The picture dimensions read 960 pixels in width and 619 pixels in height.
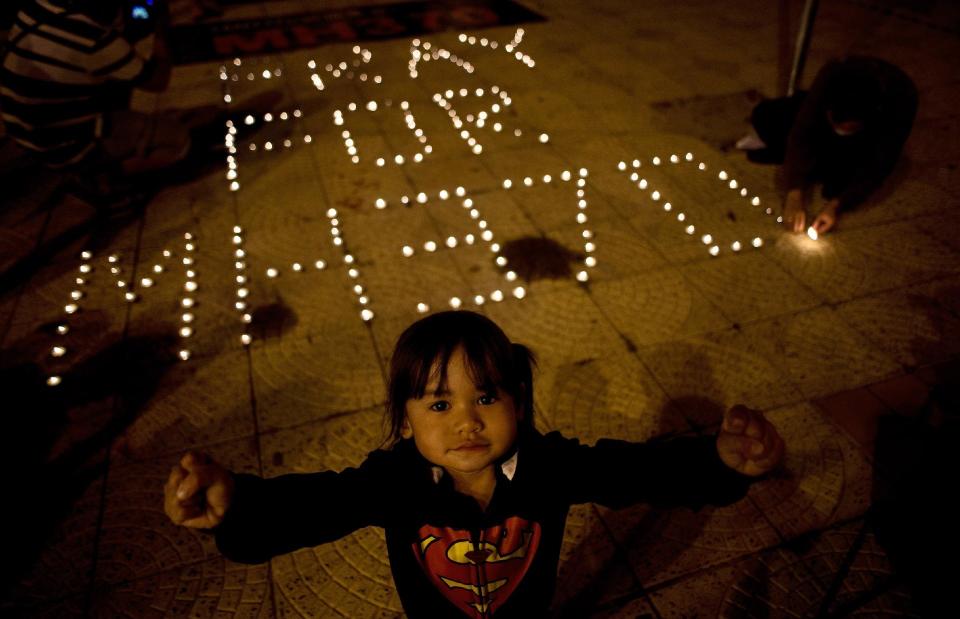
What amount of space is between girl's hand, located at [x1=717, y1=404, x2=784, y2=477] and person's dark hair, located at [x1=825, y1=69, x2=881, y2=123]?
3.16 meters

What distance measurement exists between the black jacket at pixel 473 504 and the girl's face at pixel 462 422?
0.12 metres

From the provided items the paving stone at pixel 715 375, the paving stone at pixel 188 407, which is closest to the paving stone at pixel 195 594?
the paving stone at pixel 188 407

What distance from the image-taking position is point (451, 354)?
53.6 inches

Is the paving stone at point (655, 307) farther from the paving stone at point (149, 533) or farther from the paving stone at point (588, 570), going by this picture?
the paving stone at point (149, 533)

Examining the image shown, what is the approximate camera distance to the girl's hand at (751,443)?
126 cm

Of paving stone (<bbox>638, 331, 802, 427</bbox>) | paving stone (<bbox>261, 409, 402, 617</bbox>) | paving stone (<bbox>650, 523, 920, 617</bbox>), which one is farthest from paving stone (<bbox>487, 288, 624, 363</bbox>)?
paving stone (<bbox>650, 523, 920, 617</bbox>)

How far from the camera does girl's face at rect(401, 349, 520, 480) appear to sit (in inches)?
52.3

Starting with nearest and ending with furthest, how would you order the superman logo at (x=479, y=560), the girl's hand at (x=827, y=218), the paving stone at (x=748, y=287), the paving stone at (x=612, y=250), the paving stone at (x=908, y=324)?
the superman logo at (x=479, y=560) → the paving stone at (x=908, y=324) → the paving stone at (x=748, y=287) → the paving stone at (x=612, y=250) → the girl's hand at (x=827, y=218)

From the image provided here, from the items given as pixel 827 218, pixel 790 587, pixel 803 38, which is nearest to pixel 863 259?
pixel 827 218

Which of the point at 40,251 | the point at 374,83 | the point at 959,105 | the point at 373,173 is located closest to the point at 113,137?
the point at 40,251

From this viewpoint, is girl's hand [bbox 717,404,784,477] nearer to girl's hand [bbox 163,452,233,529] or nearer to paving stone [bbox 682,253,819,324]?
girl's hand [bbox 163,452,233,529]

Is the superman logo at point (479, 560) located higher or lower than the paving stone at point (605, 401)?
higher

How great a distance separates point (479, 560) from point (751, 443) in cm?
70

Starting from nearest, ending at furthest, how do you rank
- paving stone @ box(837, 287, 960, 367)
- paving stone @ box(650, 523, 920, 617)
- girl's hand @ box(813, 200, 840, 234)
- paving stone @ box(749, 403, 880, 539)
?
paving stone @ box(650, 523, 920, 617)
paving stone @ box(749, 403, 880, 539)
paving stone @ box(837, 287, 960, 367)
girl's hand @ box(813, 200, 840, 234)
